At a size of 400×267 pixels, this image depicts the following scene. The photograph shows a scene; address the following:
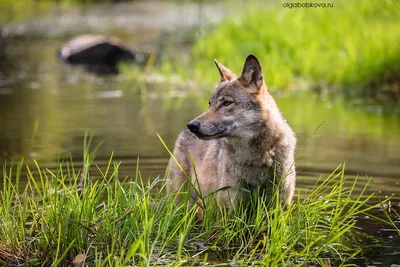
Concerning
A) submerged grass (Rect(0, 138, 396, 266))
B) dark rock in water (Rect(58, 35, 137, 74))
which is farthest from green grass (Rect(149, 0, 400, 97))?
submerged grass (Rect(0, 138, 396, 266))

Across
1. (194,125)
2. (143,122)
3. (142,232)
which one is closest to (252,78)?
(194,125)

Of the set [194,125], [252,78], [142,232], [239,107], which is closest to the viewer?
[142,232]

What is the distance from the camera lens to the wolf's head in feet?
21.6

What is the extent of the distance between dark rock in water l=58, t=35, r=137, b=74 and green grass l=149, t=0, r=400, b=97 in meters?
4.99

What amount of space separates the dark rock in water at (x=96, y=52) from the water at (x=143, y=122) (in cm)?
63

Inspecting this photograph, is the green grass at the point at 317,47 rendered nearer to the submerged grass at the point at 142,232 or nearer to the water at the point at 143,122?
the water at the point at 143,122

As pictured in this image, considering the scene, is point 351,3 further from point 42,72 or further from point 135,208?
point 135,208

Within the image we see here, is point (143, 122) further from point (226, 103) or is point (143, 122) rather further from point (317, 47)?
point (226, 103)

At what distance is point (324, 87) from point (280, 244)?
11.6 m

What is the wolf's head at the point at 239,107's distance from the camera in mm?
6594

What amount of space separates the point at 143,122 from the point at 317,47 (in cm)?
530

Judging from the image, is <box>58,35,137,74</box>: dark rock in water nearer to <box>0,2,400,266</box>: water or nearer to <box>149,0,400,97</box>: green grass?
<box>0,2,400,266</box>: water

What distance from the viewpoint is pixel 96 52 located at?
82.9 feet

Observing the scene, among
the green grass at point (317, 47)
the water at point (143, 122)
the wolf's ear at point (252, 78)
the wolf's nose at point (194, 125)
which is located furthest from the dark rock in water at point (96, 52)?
the wolf's nose at point (194, 125)
